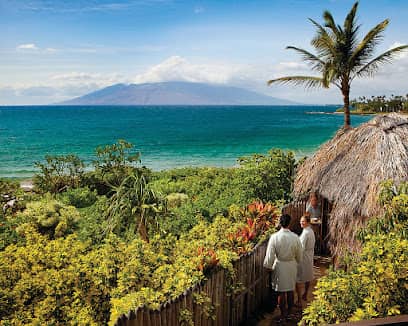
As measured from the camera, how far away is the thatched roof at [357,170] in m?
7.20

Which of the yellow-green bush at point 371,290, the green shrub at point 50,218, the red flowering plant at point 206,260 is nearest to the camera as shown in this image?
the yellow-green bush at point 371,290

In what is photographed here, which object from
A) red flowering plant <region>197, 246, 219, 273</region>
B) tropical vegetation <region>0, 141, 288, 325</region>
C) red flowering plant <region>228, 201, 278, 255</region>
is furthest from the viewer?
red flowering plant <region>228, 201, 278, 255</region>

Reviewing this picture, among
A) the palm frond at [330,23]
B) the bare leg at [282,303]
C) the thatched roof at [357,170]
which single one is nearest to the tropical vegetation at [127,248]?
the bare leg at [282,303]

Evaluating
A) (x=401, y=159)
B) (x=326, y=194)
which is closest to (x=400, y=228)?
(x=401, y=159)

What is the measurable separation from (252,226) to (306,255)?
40.5 inches

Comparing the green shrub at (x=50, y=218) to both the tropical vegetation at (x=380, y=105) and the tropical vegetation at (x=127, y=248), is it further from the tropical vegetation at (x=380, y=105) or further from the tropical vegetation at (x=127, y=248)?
the tropical vegetation at (x=380, y=105)

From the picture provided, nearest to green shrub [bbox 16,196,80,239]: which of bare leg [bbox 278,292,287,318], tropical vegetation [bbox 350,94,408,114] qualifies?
bare leg [bbox 278,292,287,318]

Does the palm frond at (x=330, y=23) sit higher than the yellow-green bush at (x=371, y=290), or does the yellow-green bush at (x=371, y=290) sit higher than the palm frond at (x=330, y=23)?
the palm frond at (x=330, y=23)

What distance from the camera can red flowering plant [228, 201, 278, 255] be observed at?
6520 millimetres

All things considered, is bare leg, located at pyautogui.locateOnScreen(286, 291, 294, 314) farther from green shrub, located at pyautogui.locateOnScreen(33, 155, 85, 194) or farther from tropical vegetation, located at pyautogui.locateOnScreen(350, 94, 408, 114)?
tropical vegetation, located at pyautogui.locateOnScreen(350, 94, 408, 114)

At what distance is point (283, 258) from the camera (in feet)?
21.3

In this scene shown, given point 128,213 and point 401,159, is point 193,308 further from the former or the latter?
point 401,159

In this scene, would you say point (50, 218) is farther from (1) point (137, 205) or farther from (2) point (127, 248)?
(2) point (127, 248)

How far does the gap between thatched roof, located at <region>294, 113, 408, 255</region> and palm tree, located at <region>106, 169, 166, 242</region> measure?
332 cm
